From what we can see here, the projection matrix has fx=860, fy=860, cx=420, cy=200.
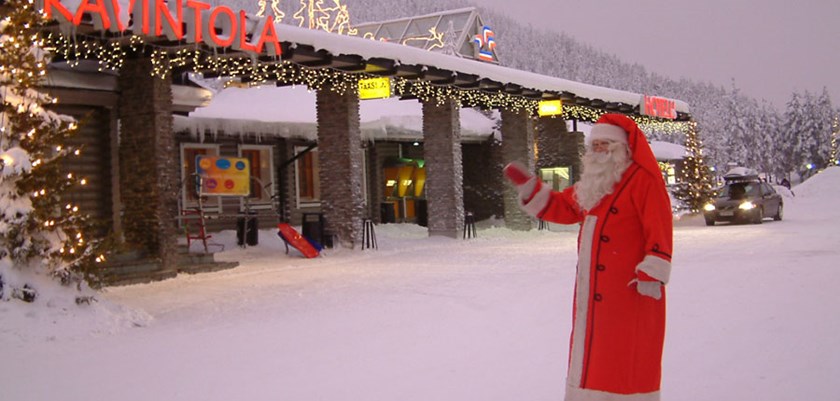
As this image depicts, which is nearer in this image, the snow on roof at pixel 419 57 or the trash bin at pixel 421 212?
the snow on roof at pixel 419 57

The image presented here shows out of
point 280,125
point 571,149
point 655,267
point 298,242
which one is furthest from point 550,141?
point 655,267

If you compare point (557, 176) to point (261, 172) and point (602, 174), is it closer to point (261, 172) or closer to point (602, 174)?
point (261, 172)

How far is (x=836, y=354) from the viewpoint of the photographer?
7.58m

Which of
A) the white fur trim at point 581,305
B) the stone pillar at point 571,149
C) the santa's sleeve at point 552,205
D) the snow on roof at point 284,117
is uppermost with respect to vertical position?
the snow on roof at point 284,117

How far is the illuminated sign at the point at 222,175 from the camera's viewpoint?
18.6 metres

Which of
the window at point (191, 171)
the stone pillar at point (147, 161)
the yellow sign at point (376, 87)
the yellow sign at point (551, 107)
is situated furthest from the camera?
the yellow sign at point (551, 107)

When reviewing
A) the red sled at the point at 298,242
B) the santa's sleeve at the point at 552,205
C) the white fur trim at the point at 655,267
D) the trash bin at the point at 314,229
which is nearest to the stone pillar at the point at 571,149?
the trash bin at the point at 314,229

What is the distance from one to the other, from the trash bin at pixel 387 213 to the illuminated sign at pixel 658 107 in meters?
9.91

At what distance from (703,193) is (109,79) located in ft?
82.2

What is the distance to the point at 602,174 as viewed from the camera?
15.9ft

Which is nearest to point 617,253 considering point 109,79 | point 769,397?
point 769,397

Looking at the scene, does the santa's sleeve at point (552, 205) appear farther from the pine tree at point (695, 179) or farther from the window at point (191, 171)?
the pine tree at point (695, 179)

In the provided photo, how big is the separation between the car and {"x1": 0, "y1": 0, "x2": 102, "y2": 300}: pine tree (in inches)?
876

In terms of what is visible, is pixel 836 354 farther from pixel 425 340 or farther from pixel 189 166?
pixel 189 166
